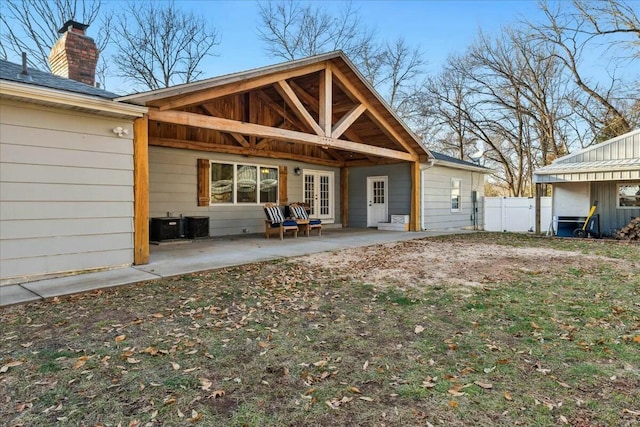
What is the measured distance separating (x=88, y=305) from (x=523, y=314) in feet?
14.3

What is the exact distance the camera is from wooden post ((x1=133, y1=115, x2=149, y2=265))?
218 inches

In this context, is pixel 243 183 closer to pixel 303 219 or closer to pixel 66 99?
pixel 303 219

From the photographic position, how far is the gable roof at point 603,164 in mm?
9500

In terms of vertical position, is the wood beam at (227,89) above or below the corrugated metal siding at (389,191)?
above

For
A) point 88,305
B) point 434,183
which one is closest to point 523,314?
point 88,305

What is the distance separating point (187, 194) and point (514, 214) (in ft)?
36.8

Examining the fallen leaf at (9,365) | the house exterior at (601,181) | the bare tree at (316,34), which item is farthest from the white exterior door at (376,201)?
the fallen leaf at (9,365)

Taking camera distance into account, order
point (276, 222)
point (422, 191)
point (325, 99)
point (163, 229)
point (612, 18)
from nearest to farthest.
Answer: point (325, 99), point (163, 229), point (276, 222), point (422, 191), point (612, 18)

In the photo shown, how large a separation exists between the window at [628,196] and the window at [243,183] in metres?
10.1

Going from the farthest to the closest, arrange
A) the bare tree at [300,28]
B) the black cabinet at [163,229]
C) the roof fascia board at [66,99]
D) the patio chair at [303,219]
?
the bare tree at [300,28], the patio chair at [303,219], the black cabinet at [163,229], the roof fascia board at [66,99]

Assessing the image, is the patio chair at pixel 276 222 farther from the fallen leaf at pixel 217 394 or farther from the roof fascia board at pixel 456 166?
the fallen leaf at pixel 217 394

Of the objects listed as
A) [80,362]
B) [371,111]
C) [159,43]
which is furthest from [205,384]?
[159,43]

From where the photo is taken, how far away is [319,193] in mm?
12438

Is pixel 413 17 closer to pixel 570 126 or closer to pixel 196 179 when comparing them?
pixel 570 126
